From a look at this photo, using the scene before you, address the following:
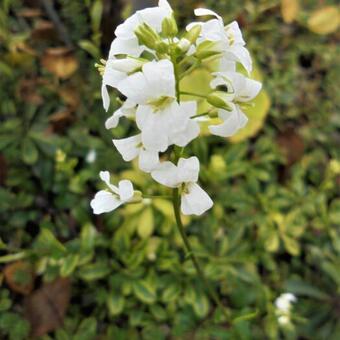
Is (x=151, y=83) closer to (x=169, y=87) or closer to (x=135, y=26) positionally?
(x=169, y=87)

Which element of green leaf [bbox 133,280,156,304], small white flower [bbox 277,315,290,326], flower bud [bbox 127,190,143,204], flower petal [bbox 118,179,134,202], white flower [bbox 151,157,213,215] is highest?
white flower [bbox 151,157,213,215]

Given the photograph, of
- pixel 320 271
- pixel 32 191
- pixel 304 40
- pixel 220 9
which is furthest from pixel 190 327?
pixel 304 40

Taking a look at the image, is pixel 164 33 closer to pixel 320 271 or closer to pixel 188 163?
pixel 188 163

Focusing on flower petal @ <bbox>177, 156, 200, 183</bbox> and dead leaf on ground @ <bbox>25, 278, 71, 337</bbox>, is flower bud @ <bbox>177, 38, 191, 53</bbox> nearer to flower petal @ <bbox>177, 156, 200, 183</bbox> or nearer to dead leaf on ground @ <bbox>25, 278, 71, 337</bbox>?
flower petal @ <bbox>177, 156, 200, 183</bbox>

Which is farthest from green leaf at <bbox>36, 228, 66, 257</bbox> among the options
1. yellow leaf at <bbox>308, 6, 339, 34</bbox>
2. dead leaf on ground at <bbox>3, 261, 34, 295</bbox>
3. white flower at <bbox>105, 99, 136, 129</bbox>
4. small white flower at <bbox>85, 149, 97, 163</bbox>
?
yellow leaf at <bbox>308, 6, 339, 34</bbox>

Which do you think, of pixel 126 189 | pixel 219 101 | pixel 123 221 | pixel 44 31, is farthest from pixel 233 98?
pixel 44 31
